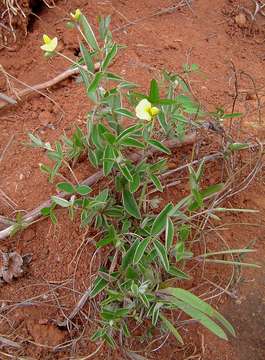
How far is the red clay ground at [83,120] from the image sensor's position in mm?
1435

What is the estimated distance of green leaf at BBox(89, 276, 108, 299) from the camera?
4.43ft

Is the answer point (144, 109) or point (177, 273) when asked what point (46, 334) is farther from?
point (144, 109)

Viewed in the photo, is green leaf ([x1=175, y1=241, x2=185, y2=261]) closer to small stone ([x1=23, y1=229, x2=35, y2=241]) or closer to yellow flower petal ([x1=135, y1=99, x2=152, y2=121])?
yellow flower petal ([x1=135, y1=99, x2=152, y2=121])

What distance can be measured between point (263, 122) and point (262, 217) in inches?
15.6

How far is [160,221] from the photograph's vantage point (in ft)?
4.43

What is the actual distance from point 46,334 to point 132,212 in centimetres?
42

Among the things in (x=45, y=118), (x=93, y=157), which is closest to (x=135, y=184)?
(x=93, y=157)

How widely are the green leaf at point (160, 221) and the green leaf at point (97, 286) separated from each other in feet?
0.63

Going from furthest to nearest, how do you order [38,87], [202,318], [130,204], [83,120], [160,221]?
[38,87] < [83,120] < [130,204] < [160,221] < [202,318]

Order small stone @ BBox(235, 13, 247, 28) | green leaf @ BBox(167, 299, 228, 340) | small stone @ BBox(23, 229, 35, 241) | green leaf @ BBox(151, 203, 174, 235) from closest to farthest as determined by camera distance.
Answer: green leaf @ BBox(167, 299, 228, 340)
green leaf @ BBox(151, 203, 174, 235)
small stone @ BBox(23, 229, 35, 241)
small stone @ BBox(235, 13, 247, 28)

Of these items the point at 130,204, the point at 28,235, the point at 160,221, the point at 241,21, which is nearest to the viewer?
the point at 160,221

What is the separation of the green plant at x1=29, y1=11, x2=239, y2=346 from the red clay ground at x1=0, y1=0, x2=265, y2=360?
8 centimetres

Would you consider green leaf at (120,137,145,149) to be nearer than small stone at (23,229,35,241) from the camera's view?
Yes

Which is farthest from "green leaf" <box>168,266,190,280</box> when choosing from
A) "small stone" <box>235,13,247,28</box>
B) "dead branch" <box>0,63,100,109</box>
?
"small stone" <box>235,13,247,28</box>
